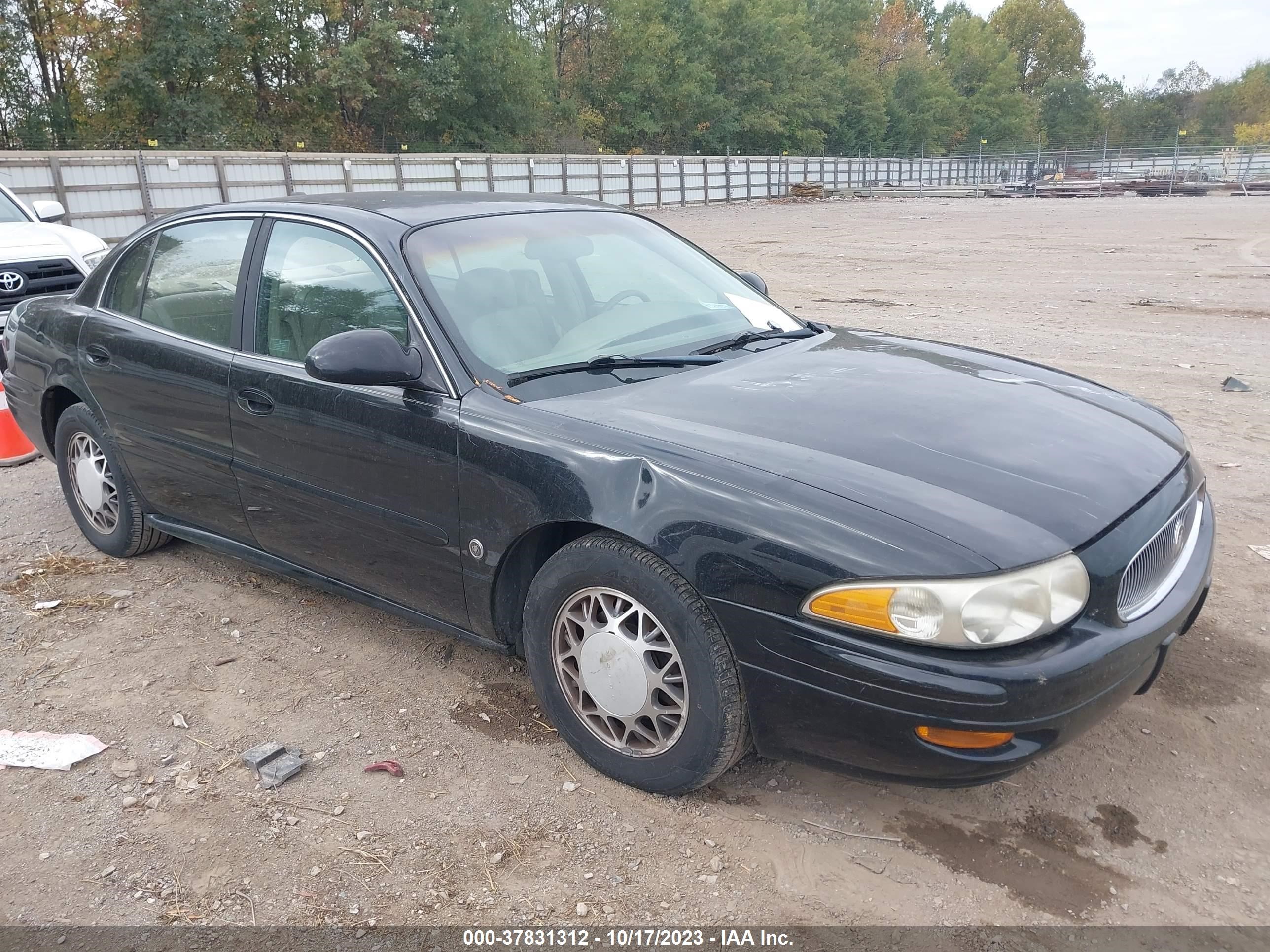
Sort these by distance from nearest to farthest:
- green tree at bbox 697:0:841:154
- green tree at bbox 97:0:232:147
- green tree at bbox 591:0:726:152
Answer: green tree at bbox 97:0:232:147, green tree at bbox 591:0:726:152, green tree at bbox 697:0:841:154

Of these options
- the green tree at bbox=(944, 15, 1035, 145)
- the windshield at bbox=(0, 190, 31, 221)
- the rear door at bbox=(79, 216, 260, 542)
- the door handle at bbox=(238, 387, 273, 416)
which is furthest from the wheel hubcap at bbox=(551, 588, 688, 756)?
the green tree at bbox=(944, 15, 1035, 145)

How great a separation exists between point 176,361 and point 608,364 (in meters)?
1.81

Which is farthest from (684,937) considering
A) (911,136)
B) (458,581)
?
(911,136)

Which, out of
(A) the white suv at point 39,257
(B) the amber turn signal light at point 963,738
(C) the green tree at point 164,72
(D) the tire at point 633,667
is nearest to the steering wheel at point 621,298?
(D) the tire at point 633,667

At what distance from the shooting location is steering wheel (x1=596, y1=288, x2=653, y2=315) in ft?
11.4

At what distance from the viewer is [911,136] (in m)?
90.4

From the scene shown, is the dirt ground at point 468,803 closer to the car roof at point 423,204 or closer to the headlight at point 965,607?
the headlight at point 965,607

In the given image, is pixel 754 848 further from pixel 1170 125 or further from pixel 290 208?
pixel 1170 125

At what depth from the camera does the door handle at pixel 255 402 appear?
3471 millimetres

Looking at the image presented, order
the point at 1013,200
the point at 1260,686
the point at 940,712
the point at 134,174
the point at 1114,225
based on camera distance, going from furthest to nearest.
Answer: the point at 1013,200
the point at 1114,225
the point at 134,174
the point at 1260,686
the point at 940,712

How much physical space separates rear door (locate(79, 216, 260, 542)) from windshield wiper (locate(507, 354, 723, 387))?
1276 millimetres

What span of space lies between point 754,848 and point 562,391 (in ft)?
4.55

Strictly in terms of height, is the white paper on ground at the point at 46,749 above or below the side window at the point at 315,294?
below

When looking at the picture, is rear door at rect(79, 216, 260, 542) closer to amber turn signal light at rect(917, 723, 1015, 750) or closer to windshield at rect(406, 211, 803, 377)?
windshield at rect(406, 211, 803, 377)
